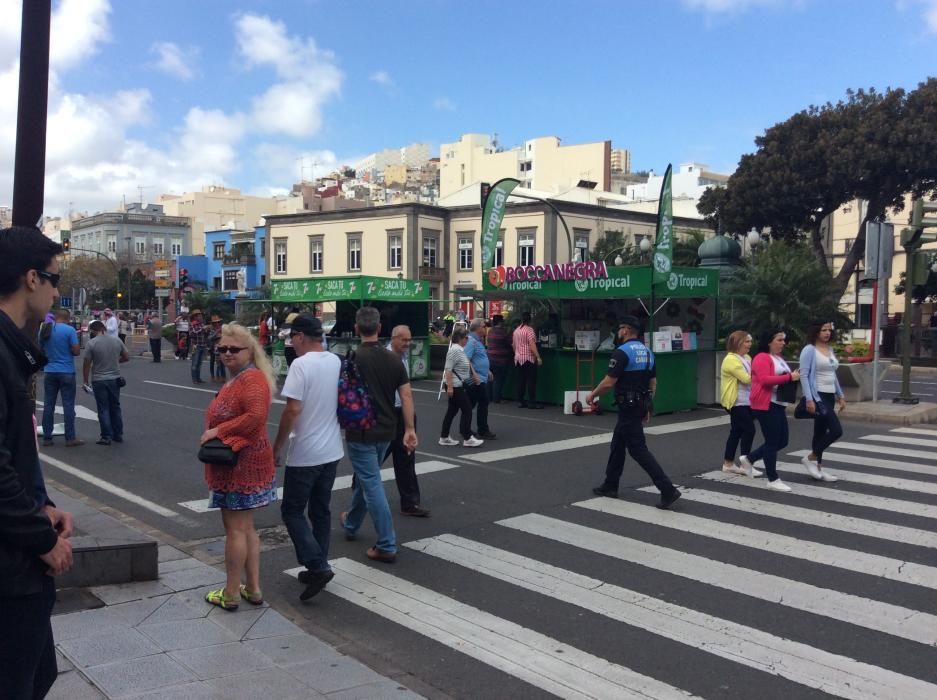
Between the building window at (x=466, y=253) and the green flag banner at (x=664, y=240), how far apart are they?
38.9m

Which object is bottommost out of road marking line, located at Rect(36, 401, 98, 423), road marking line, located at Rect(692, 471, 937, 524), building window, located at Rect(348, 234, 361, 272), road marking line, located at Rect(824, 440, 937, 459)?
road marking line, located at Rect(36, 401, 98, 423)

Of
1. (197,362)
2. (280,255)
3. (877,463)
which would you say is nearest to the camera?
(877,463)

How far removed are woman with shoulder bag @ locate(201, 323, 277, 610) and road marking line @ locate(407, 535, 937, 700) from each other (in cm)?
178

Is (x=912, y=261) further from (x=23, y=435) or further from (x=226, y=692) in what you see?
(x=23, y=435)

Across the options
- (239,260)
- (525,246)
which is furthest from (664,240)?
(239,260)

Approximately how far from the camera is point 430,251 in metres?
54.2

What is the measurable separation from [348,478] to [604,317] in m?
8.50

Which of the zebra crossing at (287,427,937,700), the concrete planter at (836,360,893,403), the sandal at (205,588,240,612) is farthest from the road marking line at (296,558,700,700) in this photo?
the concrete planter at (836,360,893,403)

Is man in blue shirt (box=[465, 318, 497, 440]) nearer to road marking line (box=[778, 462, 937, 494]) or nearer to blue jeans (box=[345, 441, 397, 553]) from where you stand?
road marking line (box=[778, 462, 937, 494])

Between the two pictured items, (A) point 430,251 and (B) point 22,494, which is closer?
(B) point 22,494

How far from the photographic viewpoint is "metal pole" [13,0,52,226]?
5.79 metres

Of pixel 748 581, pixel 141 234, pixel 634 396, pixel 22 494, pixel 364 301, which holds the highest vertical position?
pixel 141 234

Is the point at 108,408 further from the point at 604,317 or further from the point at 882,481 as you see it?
the point at 882,481

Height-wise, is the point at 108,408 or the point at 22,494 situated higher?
the point at 22,494
